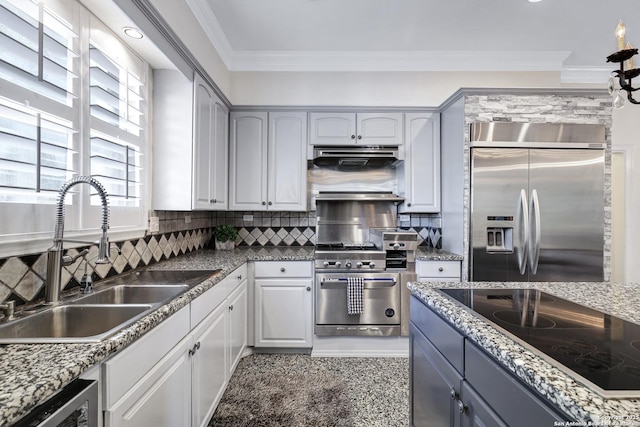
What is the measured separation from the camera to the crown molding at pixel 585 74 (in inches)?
133

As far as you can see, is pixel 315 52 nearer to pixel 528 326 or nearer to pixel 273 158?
pixel 273 158

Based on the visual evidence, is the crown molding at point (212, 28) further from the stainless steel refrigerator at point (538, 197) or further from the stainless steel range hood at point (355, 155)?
the stainless steel refrigerator at point (538, 197)

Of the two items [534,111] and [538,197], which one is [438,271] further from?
[534,111]

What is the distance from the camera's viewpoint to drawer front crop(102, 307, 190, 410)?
891 mm

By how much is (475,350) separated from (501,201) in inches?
78.4

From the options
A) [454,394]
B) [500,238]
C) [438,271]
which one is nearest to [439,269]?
[438,271]

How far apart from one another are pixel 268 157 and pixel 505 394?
8.99 feet

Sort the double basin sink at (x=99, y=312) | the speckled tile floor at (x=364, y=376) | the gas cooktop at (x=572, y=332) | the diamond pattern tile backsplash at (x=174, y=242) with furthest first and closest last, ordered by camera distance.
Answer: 1. the speckled tile floor at (x=364, y=376)
2. the diamond pattern tile backsplash at (x=174, y=242)
3. the double basin sink at (x=99, y=312)
4. the gas cooktop at (x=572, y=332)

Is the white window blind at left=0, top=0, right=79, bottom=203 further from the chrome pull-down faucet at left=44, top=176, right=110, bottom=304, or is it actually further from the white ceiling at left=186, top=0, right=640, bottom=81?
the white ceiling at left=186, top=0, right=640, bottom=81

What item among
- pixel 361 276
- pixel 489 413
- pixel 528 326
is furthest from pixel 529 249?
pixel 489 413

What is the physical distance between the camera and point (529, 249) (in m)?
2.55

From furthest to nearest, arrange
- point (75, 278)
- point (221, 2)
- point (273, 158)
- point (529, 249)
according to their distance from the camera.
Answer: point (273, 158)
point (529, 249)
point (221, 2)
point (75, 278)

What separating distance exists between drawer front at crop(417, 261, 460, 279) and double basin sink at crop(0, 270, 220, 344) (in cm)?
183

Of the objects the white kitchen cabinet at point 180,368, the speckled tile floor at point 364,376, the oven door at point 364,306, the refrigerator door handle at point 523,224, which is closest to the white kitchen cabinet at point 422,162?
the refrigerator door handle at point 523,224
